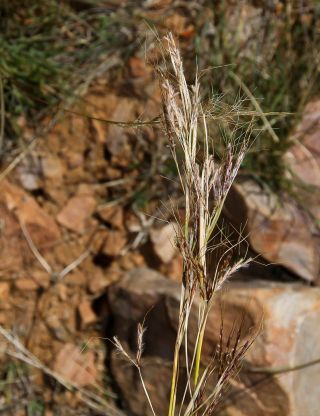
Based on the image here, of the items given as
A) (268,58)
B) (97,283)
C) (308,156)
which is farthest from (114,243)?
(268,58)

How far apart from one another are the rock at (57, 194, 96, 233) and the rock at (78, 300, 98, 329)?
1.00 feet

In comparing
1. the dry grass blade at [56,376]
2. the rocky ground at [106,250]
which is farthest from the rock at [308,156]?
the dry grass blade at [56,376]

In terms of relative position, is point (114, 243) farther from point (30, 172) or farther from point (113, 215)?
point (30, 172)

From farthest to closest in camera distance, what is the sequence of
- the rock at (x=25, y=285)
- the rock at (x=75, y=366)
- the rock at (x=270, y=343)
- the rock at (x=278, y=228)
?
the rock at (x=25, y=285) < the rock at (x=75, y=366) < the rock at (x=278, y=228) < the rock at (x=270, y=343)

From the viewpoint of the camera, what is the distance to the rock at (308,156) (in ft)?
8.51

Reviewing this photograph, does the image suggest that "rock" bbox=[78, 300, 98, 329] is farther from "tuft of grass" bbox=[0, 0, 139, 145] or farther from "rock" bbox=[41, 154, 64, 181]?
"tuft of grass" bbox=[0, 0, 139, 145]

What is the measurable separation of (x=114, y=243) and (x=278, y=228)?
2.27ft

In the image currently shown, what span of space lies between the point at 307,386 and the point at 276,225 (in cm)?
61

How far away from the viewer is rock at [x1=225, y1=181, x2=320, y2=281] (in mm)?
2539

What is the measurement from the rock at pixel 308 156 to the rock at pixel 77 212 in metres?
0.84

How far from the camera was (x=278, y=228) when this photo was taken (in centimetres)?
258

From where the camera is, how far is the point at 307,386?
7.34ft

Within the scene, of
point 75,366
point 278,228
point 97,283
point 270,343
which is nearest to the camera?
point 270,343

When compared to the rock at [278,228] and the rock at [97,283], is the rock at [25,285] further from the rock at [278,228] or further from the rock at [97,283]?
the rock at [278,228]
